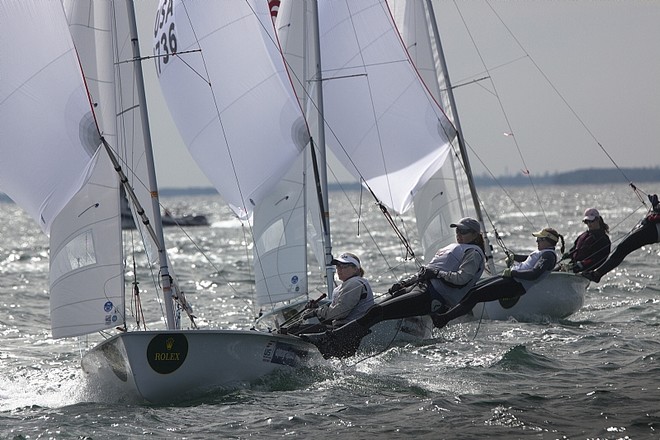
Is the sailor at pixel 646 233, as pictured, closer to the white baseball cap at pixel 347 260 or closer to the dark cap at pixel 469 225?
the dark cap at pixel 469 225

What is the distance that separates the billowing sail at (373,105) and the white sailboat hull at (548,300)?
2084mm

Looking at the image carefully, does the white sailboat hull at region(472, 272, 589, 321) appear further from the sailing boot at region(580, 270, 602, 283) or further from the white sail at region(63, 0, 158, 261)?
the white sail at region(63, 0, 158, 261)

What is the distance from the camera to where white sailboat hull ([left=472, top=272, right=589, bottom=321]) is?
13.1 metres

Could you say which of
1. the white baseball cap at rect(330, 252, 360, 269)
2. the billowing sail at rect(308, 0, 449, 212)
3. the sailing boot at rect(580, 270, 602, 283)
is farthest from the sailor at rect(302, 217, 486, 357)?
the billowing sail at rect(308, 0, 449, 212)

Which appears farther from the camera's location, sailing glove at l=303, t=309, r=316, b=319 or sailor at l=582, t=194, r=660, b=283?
sailor at l=582, t=194, r=660, b=283

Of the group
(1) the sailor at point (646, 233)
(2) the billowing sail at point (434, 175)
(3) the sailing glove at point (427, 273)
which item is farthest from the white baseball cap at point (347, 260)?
(2) the billowing sail at point (434, 175)

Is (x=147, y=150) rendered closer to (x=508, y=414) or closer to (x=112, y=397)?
(x=112, y=397)

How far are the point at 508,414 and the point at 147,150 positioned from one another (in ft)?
11.8

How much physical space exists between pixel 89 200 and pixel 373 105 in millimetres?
Answer: 5927

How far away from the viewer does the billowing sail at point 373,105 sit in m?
14.0

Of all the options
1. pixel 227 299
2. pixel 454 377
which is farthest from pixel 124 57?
pixel 227 299

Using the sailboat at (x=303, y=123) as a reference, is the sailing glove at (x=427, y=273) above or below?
below

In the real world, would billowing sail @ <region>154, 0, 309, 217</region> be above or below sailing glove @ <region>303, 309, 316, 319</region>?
above

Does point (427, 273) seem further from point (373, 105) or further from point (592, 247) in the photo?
point (373, 105)
